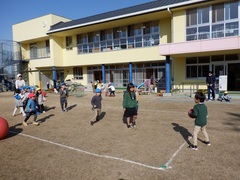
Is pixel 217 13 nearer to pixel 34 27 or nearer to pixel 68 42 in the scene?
pixel 68 42

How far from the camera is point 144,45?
1875 cm

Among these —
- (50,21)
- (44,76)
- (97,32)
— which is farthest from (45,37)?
(97,32)

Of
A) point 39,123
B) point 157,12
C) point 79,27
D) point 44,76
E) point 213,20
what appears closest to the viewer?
point 39,123

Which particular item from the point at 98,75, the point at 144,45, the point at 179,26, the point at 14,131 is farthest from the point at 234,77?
the point at 14,131

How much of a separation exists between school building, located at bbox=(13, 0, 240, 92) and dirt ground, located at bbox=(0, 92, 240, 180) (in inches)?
351

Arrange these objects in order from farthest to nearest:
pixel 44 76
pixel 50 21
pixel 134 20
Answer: pixel 44 76, pixel 50 21, pixel 134 20

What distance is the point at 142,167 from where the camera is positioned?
3875 millimetres

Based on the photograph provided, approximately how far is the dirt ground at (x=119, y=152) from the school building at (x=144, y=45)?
8924 millimetres

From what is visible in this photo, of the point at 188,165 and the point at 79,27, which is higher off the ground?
the point at 79,27

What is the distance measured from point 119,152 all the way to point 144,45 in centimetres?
1546

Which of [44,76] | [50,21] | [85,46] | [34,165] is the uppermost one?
[50,21]

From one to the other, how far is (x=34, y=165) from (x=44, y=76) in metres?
25.8

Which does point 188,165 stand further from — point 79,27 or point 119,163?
point 79,27

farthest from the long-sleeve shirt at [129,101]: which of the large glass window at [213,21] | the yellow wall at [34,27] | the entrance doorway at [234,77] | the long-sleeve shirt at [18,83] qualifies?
the yellow wall at [34,27]
